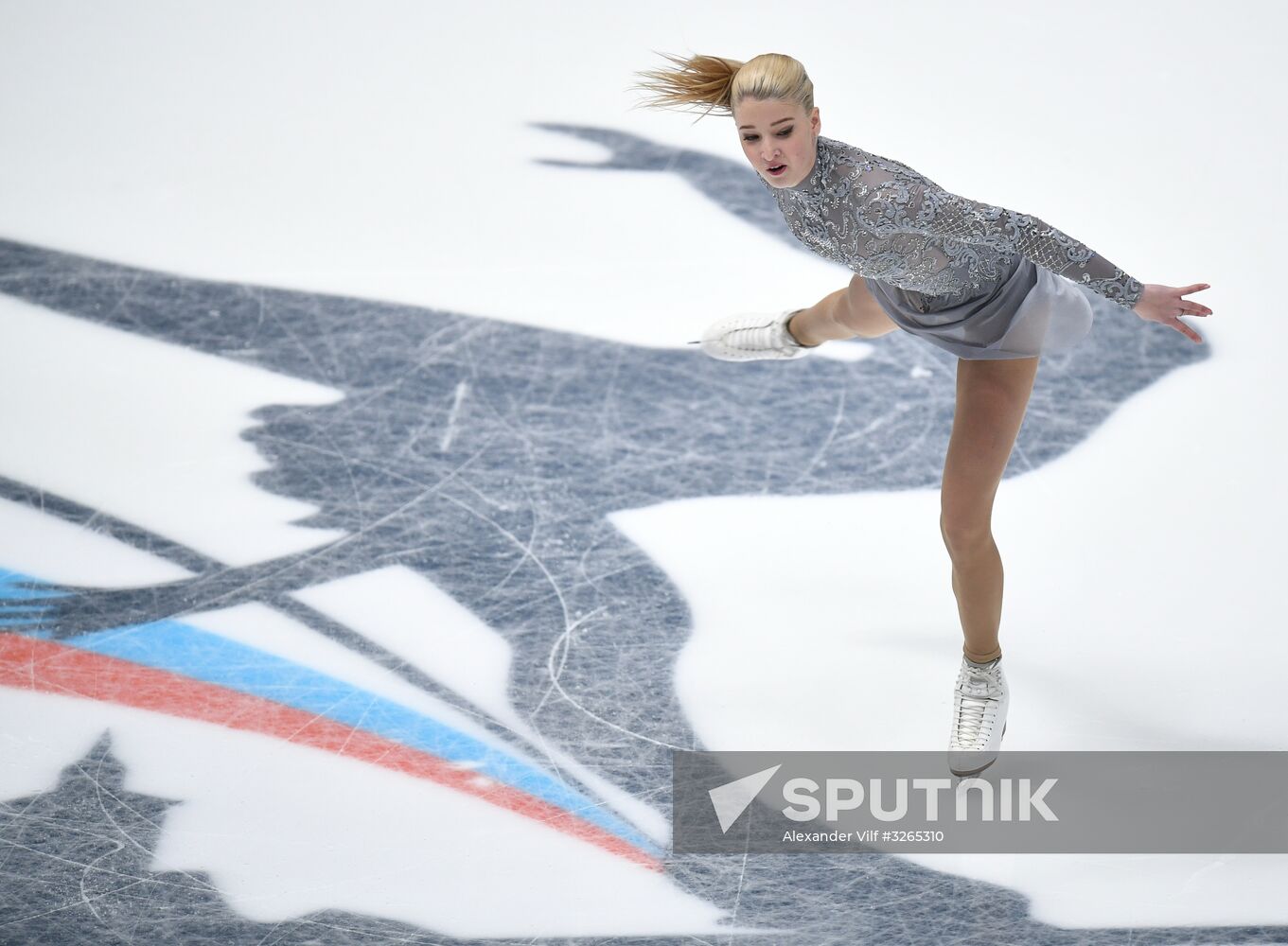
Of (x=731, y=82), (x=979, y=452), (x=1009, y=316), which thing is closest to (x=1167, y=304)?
(x=1009, y=316)

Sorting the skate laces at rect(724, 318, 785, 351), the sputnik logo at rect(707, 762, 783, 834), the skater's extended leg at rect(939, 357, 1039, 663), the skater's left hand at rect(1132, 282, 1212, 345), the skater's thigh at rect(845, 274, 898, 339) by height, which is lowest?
the sputnik logo at rect(707, 762, 783, 834)

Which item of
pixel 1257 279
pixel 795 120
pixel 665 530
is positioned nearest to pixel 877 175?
pixel 795 120

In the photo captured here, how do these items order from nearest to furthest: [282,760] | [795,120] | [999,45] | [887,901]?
[795,120] < [887,901] < [282,760] < [999,45]

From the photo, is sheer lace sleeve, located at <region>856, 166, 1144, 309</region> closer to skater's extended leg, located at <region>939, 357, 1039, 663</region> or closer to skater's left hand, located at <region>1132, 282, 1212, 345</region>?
skater's left hand, located at <region>1132, 282, 1212, 345</region>

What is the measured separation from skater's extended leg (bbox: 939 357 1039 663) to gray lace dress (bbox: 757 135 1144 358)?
0.05m

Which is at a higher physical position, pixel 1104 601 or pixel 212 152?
pixel 212 152

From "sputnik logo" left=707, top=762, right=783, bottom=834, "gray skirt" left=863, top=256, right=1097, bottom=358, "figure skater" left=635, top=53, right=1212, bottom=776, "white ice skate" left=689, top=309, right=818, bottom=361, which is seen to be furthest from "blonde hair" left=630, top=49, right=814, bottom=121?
"sputnik logo" left=707, top=762, right=783, bottom=834

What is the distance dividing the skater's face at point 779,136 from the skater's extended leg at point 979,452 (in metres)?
0.52

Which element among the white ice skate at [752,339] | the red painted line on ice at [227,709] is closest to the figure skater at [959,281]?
the white ice skate at [752,339]

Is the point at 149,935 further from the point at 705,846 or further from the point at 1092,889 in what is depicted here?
the point at 1092,889

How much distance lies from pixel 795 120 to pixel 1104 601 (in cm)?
140

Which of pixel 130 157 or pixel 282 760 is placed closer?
pixel 282 760

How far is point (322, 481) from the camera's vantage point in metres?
3.52

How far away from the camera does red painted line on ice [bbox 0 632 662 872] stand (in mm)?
2725
